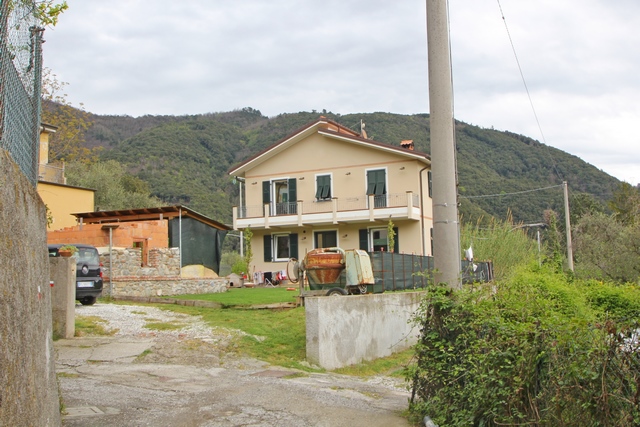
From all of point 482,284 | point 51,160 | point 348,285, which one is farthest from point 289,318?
point 51,160

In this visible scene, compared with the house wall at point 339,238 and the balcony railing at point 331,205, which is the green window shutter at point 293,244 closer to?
the house wall at point 339,238

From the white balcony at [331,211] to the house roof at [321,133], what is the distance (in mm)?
2161

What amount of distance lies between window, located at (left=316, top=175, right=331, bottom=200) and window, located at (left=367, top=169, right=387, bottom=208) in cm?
241

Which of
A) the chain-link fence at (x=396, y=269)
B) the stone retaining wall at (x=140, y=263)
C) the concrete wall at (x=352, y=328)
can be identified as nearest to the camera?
the concrete wall at (x=352, y=328)

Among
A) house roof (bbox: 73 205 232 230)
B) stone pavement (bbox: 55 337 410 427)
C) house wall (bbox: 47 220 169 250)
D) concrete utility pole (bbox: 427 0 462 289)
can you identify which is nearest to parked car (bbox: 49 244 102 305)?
house wall (bbox: 47 220 169 250)

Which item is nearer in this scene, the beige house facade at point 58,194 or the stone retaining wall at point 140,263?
the stone retaining wall at point 140,263

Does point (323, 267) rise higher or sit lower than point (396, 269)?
higher

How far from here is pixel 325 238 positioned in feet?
125

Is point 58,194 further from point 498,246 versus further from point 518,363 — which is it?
point 518,363

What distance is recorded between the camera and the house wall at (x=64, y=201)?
35.4 m

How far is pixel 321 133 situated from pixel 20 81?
1257 inches

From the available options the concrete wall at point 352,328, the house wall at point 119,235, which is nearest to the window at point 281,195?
the house wall at point 119,235

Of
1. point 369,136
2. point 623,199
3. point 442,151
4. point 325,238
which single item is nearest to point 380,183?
point 325,238

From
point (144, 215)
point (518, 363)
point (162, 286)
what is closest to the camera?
point (518, 363)
